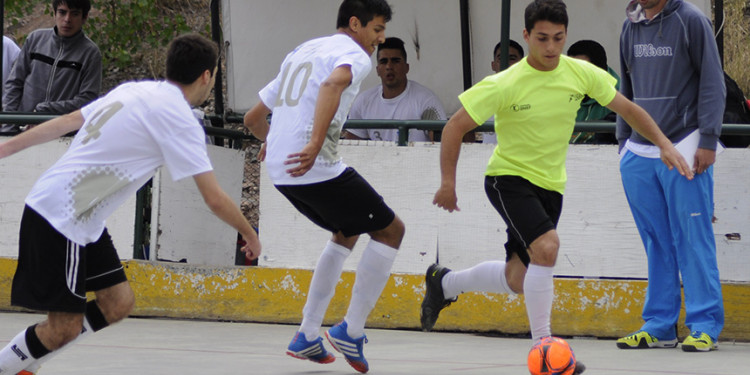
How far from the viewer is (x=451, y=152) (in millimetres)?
5527

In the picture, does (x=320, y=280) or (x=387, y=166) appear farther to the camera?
(x=387, y=166)

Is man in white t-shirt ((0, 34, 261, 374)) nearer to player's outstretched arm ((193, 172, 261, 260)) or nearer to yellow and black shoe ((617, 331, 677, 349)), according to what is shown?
player's outstretched arm ((193, 172, 261, 260))

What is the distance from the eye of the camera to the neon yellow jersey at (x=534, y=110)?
555cm

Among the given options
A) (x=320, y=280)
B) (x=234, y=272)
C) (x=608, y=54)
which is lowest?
(x=234, y=272)

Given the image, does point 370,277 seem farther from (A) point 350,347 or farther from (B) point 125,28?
(B) point 125,28

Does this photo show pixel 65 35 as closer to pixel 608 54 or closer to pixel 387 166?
pixel 387 166

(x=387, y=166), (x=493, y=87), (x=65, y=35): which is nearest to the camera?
(x=493, y=87)

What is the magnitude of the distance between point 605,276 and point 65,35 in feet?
15.5

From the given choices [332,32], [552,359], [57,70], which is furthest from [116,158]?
[332,32]

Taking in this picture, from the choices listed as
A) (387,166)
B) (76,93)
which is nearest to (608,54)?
(387,166)

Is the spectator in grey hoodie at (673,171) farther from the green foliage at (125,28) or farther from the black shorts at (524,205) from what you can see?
the green foliage at (125,28)

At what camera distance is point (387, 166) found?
8.05m

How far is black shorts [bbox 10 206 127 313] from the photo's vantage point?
179 inches

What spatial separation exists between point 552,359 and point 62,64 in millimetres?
5663
